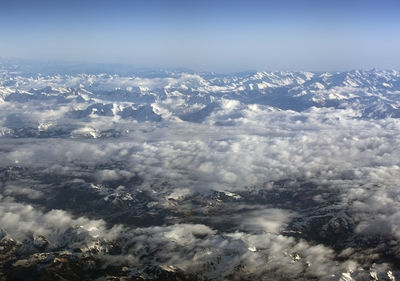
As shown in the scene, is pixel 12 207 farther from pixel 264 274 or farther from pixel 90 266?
pixel 264 274

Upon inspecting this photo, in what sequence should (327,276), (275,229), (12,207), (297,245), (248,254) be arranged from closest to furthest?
1. (327,276)
2. (248,254)
3. (297,245)
4. (275,229)
5. (12,207)

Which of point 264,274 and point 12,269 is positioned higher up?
point 264,274

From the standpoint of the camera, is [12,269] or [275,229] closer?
[12,269]

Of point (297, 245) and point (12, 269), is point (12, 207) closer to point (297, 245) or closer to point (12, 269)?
point (12, 269)

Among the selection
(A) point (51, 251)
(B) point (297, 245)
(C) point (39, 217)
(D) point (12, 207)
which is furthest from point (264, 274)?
(D) point (12, 207)

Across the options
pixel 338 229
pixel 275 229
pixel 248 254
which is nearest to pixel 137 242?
pixel 248 254

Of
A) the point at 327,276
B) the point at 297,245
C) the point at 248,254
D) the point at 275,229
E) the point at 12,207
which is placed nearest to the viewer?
the point at 327,276

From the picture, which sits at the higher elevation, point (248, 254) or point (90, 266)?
point (248, 254)

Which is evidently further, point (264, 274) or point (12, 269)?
point (12, 269)

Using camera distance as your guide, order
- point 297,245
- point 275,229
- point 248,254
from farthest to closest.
→ 1. point 275,229
2. point 297,245
3. point 248,254
